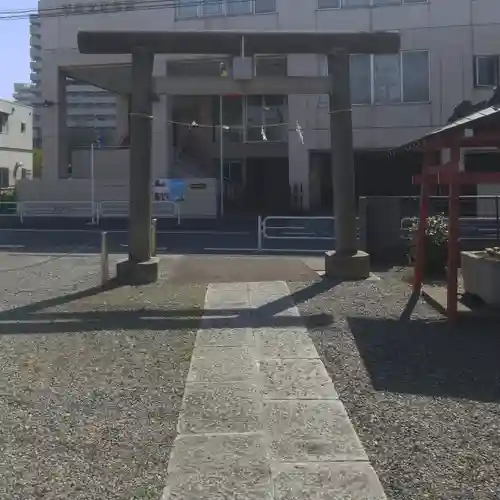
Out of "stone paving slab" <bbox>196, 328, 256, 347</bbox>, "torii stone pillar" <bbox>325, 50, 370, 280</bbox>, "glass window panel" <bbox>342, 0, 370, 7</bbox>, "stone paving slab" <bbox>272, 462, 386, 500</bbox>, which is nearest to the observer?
"stone paving slab" <bbox>272, 462, 386, 500</bbox>

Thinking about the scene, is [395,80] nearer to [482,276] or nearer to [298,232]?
[298,232]

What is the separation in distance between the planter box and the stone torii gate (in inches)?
95.1

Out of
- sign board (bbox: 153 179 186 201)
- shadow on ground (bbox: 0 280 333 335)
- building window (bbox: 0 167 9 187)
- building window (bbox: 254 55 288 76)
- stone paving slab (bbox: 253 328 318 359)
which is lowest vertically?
stone paving slab (bbox: 253 328 318 359)

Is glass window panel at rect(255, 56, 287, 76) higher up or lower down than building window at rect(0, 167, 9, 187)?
higher up

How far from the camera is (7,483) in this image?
14.6ft

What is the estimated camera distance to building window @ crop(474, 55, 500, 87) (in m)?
30.7

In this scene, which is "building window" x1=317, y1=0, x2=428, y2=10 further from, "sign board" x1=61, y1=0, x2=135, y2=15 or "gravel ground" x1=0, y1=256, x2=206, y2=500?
"gravel ground" x1=0, y1=256, x2=206, y2=500

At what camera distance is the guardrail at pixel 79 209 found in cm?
2891

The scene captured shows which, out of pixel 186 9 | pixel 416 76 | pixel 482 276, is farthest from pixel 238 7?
pixel 482 276

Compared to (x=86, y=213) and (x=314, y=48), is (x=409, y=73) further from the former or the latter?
(x=314, y=48)

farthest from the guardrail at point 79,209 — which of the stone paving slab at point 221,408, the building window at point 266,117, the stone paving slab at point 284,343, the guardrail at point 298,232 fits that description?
the stone paving slab at point 221,408

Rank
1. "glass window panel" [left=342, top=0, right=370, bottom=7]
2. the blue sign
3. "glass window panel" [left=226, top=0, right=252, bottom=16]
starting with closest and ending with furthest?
the blue sign < "glass window panel" [left=342, top=0, right=370, bottom=7] < "glass window panel" [left=226, top=0, right=252, bottom=16]

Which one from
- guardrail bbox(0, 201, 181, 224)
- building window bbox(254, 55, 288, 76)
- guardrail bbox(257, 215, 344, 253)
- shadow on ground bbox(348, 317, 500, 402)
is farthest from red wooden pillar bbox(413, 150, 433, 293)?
building window bbox(254, 55, 288, 76)

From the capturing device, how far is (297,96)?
3144 centimetres
